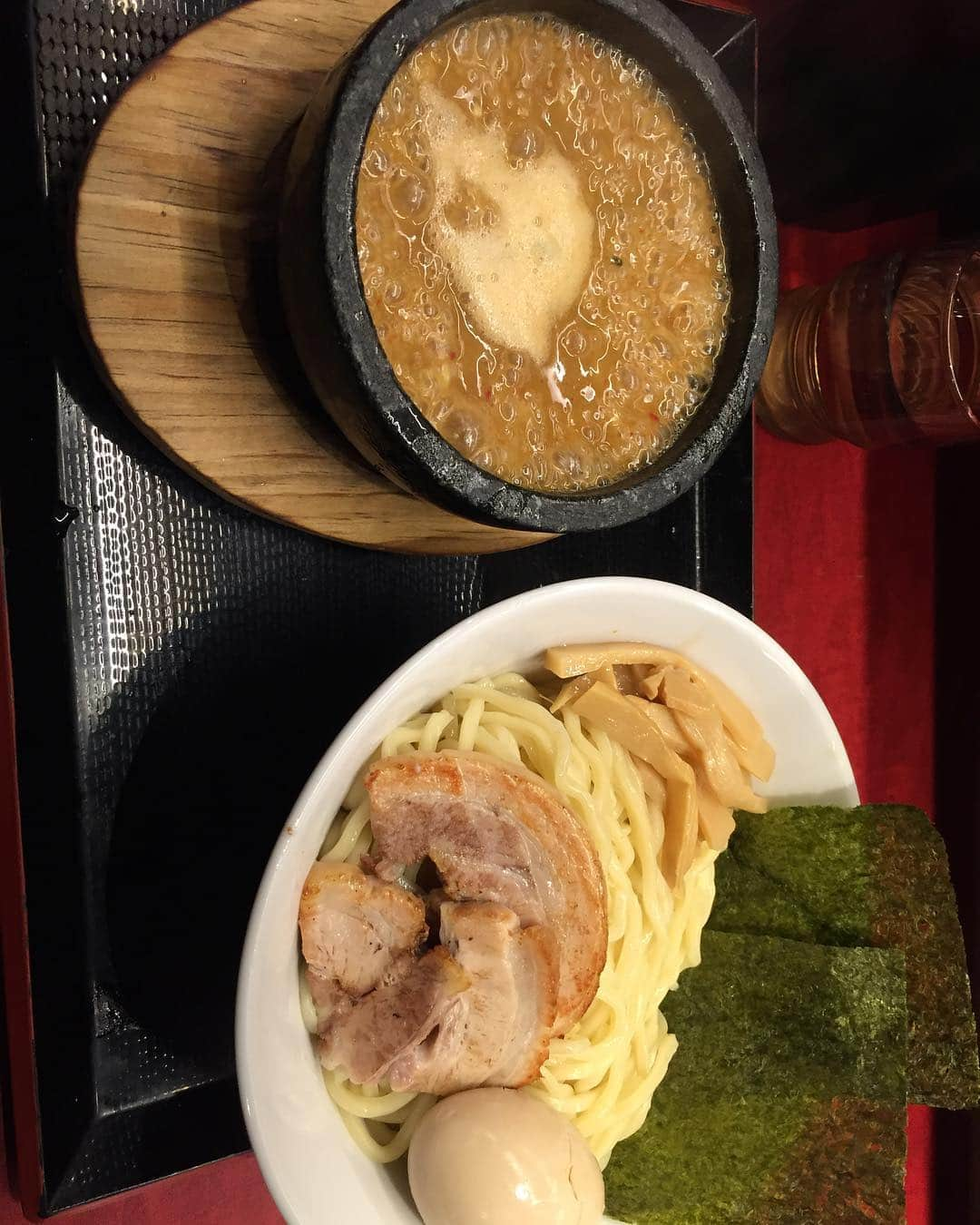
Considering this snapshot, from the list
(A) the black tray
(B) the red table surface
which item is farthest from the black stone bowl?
(B) the red table surface

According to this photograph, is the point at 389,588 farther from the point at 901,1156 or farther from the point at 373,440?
the point at 901,1156

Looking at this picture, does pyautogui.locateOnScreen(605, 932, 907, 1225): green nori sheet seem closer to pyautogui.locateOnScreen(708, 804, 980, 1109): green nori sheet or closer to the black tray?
pyautogui.locateOnScreen(708, 804, 980, 1109): green nori sheet

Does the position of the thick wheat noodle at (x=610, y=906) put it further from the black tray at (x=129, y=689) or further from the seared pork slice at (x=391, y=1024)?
the black tray at (x=129, y=689)

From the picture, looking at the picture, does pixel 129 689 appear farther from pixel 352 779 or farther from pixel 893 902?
pixel 893 902

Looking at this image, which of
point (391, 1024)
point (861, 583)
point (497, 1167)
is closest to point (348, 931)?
point (391, 1024)

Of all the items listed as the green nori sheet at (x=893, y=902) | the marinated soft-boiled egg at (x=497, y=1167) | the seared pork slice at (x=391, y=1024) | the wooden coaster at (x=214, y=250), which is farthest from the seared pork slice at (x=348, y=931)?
the green nori sheet at (x=893, y=902)

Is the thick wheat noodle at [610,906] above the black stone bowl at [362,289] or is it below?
below
